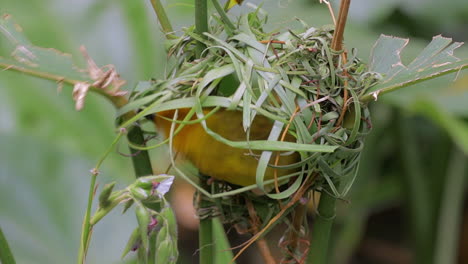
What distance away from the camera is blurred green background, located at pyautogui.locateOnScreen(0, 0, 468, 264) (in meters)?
0.79

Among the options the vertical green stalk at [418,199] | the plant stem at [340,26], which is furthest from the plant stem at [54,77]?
the vertical green stalk at [418,199]

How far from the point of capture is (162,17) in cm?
34

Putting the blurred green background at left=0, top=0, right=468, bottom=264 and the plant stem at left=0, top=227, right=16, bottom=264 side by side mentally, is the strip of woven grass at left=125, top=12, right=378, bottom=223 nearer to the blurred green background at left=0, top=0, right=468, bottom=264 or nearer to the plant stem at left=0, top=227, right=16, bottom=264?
the plant stem at left=0, top=227, right=16, bottom=264

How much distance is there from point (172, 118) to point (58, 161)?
1.77 ft

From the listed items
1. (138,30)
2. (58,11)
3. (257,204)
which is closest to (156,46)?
(138,30)

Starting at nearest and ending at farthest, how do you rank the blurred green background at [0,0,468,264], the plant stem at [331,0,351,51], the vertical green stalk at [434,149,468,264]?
the plant stem at [331,0,351,51]
the blurred green background at [0,0,468,264]
the vertical green stalk at [434,149,468,264]

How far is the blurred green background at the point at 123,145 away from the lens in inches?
31.1

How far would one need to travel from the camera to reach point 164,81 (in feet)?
1.14

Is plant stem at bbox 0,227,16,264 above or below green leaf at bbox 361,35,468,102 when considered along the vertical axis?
below

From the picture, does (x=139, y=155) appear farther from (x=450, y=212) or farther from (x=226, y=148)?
(x=450, y=212)

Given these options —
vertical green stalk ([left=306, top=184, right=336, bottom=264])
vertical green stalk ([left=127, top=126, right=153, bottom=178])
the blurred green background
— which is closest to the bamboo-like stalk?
vertical green stalk ([left=306, top=184, right=336, bottom=264])

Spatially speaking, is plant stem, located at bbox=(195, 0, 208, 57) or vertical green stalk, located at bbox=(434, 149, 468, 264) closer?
plant stem, located at bbox=(195, 0, 208, 57)

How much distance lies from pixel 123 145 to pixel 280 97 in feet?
2.29

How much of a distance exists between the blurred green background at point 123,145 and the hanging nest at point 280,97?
44 cm
